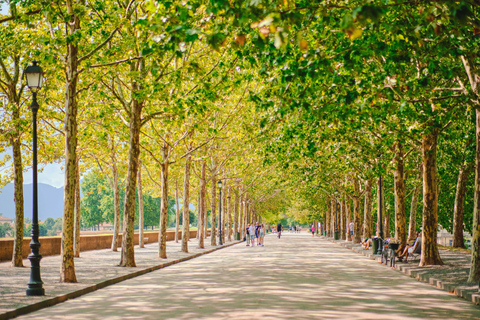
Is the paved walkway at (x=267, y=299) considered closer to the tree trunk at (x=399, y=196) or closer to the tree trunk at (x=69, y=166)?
the tree trunk at (x=69, y=166)

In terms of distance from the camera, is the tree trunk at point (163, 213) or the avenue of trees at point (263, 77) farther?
the tree trunk at point (163, 213)

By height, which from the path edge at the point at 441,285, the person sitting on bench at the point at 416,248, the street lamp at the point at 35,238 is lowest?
the path edge at the point at 441,285

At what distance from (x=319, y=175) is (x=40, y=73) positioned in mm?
31693

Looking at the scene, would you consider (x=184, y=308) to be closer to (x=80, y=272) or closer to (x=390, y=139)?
(x=80, y=272)

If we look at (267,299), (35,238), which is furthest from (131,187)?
(267,299)

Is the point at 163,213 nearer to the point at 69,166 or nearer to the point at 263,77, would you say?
the point at 69,166

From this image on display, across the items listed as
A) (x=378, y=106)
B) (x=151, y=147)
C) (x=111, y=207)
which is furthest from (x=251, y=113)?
(x=111, y=207)

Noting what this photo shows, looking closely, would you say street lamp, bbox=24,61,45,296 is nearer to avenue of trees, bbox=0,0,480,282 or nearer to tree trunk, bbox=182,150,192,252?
avenue of trees, bbox=0,0,480,282

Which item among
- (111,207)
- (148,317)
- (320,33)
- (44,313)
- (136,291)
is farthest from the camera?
(111,207)

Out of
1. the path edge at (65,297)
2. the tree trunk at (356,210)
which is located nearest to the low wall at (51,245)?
the path edge at (65,297)

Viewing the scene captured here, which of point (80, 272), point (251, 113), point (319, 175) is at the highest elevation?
point (251, 113)

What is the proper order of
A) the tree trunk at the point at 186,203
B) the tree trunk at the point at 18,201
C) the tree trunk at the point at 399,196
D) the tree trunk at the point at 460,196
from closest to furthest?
the tree trunk at the point at 18,201
the tree trunk at the point at 399,196
the tree trunk at the point at 460,196
the tree trunk at the point at 186,203

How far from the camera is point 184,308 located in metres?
9.96

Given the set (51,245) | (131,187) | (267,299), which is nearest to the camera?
(267,299)
